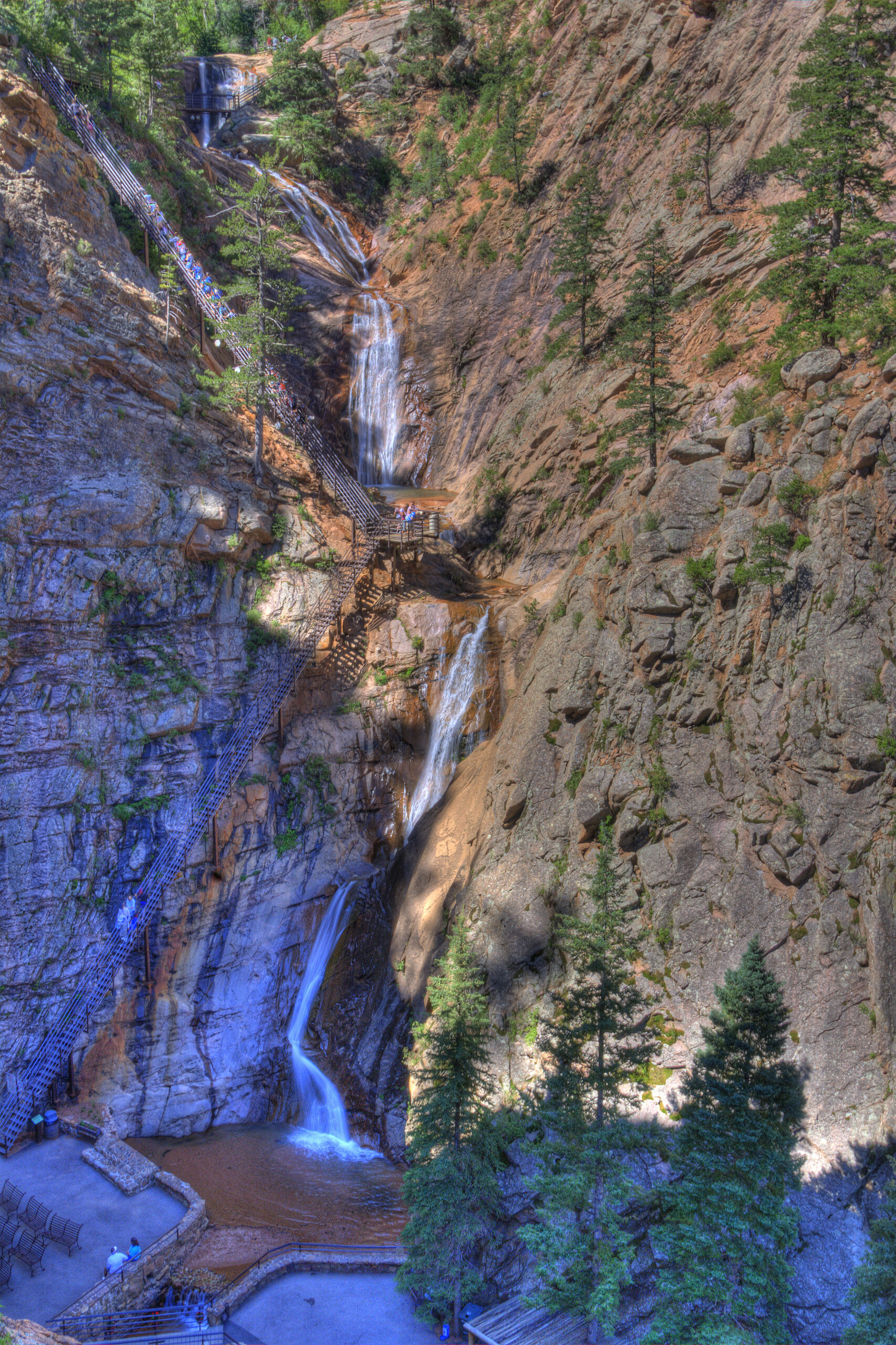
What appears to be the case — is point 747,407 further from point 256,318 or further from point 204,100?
point 204,100

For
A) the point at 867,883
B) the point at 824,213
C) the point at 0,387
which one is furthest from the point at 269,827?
the point at 824,213

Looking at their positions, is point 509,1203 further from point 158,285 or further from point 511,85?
point 511,85

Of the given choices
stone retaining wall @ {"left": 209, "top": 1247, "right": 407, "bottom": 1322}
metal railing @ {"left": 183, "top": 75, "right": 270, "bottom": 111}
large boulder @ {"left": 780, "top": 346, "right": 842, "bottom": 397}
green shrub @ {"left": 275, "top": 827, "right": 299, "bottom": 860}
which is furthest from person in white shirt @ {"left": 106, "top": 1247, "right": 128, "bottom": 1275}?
metal railing @ {"left": 183, "top": 75, "right": 270, "bottom": 111}

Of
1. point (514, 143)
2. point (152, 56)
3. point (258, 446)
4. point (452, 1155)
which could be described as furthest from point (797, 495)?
point (514, 143)

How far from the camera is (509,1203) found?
15656 mm

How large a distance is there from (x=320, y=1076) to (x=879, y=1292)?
1508 cm

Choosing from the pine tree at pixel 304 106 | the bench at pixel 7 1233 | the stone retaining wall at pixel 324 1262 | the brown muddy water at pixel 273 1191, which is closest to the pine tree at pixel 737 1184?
the stone retaining wall at pixel 324 1262

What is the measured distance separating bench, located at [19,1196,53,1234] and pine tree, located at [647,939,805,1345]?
11.2 meters

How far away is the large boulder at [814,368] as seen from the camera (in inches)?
710

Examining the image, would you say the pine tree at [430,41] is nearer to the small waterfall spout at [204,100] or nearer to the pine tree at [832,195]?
the small waterfall spout at [204,100]

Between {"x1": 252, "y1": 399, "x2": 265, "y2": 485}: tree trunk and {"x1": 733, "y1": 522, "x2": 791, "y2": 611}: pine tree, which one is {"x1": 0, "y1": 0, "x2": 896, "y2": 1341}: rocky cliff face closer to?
{"x1": 733, "y1": 522, "x2": 791, "y2": 611}: pine tree

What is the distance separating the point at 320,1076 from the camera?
22.0 metres

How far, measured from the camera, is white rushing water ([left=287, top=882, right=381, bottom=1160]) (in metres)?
20.9

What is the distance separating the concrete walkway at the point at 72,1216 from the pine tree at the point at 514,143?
44168 millimetres
